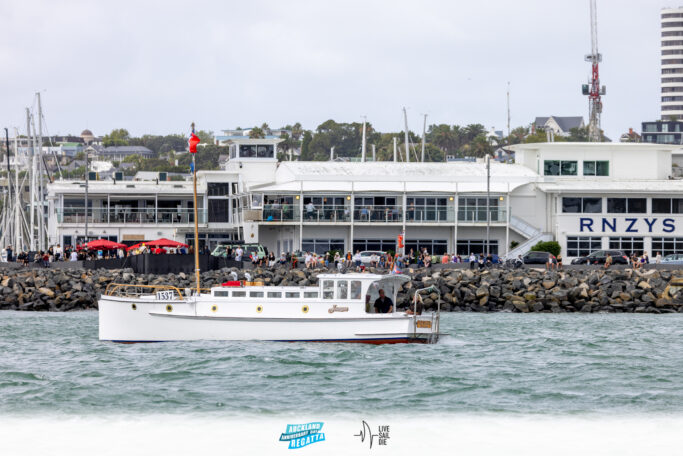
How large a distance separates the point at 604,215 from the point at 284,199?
21249 mm

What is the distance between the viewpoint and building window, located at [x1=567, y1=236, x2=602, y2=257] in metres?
76.3

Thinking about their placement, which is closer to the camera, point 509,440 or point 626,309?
point 509,440

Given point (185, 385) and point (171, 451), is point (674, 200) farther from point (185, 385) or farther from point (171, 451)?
point (171, 451)

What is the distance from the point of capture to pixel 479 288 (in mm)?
54469

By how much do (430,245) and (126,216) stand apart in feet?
74.1

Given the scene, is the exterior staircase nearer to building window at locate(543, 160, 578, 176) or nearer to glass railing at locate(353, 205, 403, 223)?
building window at locate(543, 160, 578, 176)

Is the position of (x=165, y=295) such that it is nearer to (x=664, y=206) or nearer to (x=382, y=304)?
(x=382, y=304)

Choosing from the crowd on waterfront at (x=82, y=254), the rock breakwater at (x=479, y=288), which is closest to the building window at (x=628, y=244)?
the rock breakwater at (x=479, y=288)

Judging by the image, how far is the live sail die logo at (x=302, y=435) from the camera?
2214cm

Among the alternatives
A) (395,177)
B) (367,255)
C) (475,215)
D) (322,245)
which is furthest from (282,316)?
(395,177)

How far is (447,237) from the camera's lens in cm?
7706

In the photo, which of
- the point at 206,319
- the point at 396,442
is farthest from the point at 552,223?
the point at 396,442

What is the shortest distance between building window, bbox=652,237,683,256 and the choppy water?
3617cm

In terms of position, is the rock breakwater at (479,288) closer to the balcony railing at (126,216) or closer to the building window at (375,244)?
the building window at (375,244)
